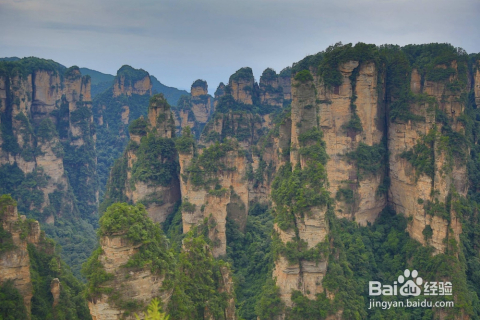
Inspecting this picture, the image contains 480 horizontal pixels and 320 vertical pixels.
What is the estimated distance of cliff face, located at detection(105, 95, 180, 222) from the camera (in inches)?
1710

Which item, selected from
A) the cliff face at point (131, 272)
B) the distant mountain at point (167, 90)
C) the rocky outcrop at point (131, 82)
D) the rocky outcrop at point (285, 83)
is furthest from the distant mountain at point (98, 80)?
the cliff face at point (131, 272)

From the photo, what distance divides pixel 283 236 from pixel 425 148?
13.9m

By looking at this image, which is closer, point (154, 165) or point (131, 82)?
point (154, 165)

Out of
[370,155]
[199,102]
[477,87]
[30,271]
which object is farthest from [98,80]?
[30,271]

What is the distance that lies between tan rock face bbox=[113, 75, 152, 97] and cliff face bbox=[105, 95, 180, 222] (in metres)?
71.9

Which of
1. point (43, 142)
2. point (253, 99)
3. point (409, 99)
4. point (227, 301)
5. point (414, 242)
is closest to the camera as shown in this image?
point (227, 301)

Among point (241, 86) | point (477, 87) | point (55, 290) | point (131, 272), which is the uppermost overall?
point (241, 86)

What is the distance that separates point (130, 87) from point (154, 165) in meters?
77.8

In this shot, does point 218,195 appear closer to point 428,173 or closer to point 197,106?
point 428,173

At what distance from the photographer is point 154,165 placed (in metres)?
44.3

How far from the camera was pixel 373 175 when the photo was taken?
1548 inches

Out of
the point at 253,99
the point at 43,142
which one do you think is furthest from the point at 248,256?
the point at 253,99

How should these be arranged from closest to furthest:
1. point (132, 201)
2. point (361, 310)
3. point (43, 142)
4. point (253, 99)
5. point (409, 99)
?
point (361, 310) < point (409, 99) < point (132, 201) < point (43, 142) < point (253, 99)

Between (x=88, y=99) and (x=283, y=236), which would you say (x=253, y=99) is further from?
(x=283, y=236)
